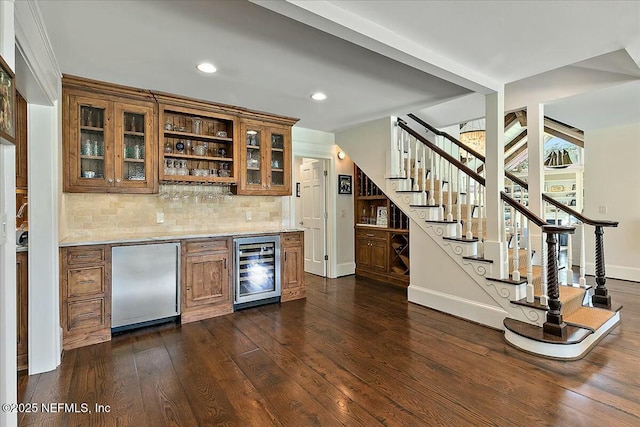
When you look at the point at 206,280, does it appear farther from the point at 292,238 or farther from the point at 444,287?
the point at 444,287

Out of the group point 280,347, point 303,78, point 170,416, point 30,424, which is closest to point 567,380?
point 280,347

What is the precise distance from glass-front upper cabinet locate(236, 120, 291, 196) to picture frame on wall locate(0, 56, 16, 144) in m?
2.70

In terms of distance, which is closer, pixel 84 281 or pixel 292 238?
pixel 84 281

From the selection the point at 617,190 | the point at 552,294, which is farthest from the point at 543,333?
the point at 617,190

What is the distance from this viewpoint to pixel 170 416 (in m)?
1.95

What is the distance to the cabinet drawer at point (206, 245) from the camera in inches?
137

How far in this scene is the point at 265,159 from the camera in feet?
14.3

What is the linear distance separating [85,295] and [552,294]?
4067 mm

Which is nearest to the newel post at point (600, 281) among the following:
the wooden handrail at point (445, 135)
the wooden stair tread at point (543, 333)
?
the wooden stair tread at point (543, 333)

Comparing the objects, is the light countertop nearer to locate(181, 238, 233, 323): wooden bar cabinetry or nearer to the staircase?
locate(181, 238, 233, 323): wooden bar cabinetry

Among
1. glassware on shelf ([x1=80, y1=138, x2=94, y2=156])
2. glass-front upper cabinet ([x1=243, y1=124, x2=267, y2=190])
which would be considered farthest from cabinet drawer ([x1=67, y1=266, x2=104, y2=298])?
glass-front upper cabinet ([x1=243, y1=124, x2=267, y2=190])

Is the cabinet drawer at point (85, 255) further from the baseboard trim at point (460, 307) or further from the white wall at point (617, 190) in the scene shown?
the white wall at point (617, 190)

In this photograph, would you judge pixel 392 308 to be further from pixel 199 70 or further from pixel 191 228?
pixel 199 70

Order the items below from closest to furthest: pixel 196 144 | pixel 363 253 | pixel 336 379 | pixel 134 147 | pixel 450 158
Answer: pixel 336 379 → pixel 134 147 → pixel 450 158 → pixel 196 144 → pixel 363 253
